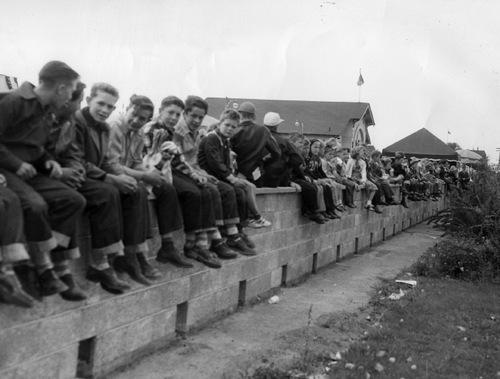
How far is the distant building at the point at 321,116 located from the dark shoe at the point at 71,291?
1827 inches

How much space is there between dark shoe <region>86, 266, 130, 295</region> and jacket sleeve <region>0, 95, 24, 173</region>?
123 cm

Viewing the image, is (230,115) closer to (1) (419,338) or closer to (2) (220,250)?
(2) (220,250)

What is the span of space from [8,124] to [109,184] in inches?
39.0

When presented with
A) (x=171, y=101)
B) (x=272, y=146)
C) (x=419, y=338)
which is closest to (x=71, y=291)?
(x=171, y=101)

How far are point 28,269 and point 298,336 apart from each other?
3592 millimetres

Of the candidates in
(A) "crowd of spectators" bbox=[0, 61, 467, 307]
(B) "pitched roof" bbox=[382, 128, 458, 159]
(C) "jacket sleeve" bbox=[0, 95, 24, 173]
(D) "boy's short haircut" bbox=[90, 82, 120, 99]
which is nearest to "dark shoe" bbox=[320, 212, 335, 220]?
(A) "crowd of spectators" bbox=[0, 61, 467, 307]

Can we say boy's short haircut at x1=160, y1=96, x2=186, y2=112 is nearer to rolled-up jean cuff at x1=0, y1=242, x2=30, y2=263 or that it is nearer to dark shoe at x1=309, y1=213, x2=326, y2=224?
rolled-up jean cuff at x1=0, y1=242, x2=30, y2=263

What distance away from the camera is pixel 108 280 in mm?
5062

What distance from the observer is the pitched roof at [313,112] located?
175 feet

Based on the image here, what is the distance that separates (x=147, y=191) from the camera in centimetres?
552

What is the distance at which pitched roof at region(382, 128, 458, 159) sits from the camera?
152ft

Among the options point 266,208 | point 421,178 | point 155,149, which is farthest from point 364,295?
point 421,178

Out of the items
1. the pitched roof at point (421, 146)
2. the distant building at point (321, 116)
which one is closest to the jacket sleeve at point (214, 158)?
the pitched roof at point (421, 146)

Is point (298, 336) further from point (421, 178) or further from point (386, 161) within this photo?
point (421, 178)
